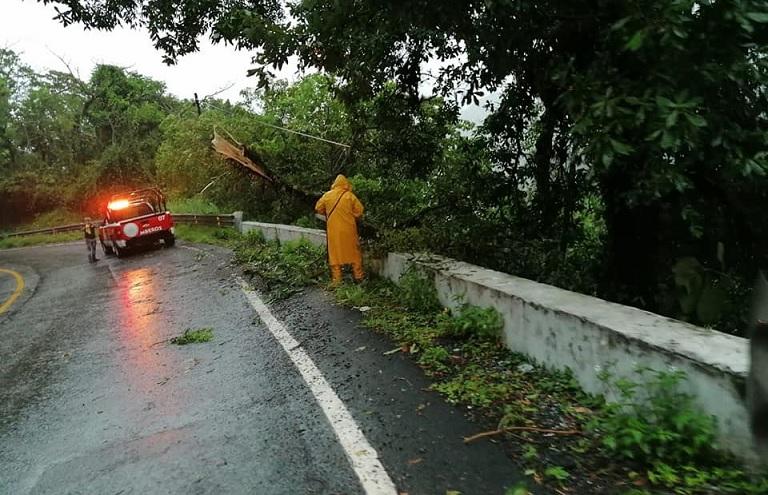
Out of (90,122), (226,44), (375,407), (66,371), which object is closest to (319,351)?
(375,407)

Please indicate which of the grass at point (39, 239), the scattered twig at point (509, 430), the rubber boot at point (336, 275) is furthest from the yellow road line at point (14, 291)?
the grass at point (39, 239)

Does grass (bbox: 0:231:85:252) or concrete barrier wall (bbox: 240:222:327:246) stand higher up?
concrete barrier wall (bbox: 240:222:327:246)

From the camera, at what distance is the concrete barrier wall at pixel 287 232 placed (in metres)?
12.4

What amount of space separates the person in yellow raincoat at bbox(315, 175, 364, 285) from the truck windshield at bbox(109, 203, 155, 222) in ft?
41.0

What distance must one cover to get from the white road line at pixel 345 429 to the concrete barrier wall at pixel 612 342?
160cm

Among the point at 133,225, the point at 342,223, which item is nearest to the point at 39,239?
the point at 133,225

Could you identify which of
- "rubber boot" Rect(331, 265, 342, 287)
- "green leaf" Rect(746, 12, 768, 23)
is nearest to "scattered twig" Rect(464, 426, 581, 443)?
"green leaf" Rect(746, 12, 768, 23)

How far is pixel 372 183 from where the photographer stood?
13.8 meters

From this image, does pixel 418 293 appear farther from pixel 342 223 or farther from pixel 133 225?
pixel 133 225

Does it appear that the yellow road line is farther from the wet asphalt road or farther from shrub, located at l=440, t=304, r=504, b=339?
shrub, located at l=440, t=304, r=504, b=339

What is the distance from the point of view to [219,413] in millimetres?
4566

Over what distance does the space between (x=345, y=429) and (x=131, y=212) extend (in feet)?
56.6

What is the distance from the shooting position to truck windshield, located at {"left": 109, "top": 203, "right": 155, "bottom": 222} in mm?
Result: 18781

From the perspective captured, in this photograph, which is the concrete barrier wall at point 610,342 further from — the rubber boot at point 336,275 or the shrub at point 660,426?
the rubber boot at point 336,275
